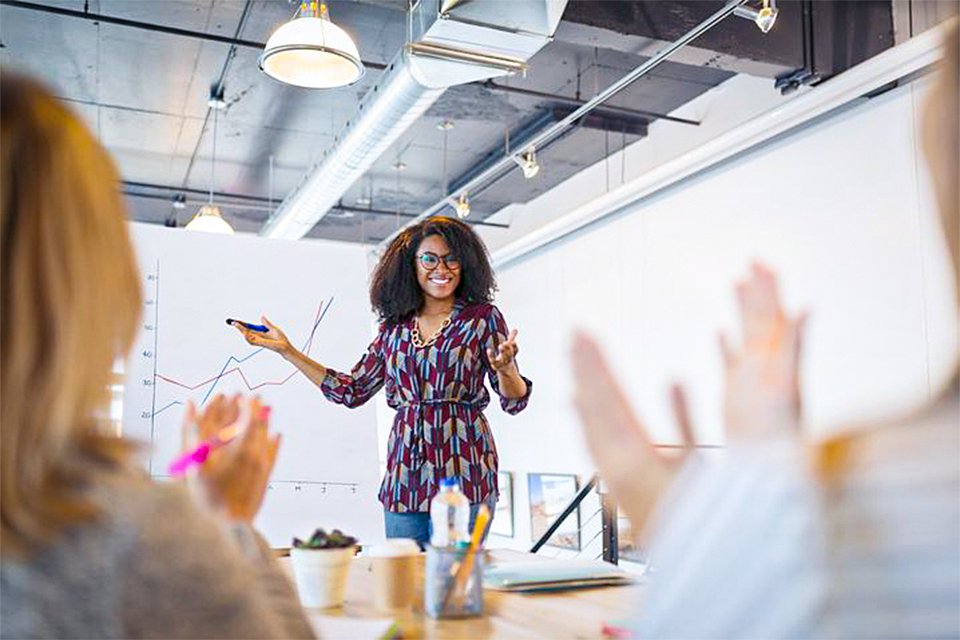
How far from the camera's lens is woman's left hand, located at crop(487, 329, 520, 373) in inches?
94.0

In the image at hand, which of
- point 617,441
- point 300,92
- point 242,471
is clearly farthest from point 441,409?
point 300,92

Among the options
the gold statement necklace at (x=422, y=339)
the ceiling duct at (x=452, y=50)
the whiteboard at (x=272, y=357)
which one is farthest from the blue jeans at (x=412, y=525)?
the ceiling duct at (x=452, y=50)

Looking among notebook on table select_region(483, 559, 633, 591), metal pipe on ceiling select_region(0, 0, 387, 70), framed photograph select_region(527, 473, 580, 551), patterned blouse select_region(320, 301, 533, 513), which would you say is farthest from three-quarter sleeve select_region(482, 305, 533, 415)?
framed photograph select_region(527, 473, 580, 551)

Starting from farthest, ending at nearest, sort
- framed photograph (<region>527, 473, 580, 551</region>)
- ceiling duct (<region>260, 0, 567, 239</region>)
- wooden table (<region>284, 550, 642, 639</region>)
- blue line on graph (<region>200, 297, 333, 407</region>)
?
framed photograph (<region>527, 473, 580, 551</region>)
ceiling duct (<region>260, 0, 567, 239</region>)
blue line on graph (<region>200, 297, 333, 407</region>)
wooden table (<region>284, 550, 642, 639</region>)

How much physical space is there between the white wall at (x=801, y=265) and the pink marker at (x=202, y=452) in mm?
2096

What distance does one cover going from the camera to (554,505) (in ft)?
24.1

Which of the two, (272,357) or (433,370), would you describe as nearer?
(433,370)

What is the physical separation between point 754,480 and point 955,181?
0.25 m

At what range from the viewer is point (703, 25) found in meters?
4.13

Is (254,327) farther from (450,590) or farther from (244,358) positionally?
(450,590)

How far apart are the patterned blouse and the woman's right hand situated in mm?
348

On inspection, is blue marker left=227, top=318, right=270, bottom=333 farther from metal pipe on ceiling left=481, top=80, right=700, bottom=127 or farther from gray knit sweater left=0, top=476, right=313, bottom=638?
metal pipe on ceiling left=481, top=80, right=700, bottom=127

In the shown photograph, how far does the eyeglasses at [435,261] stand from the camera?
8.84 feet

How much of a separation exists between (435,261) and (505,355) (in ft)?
1.44
